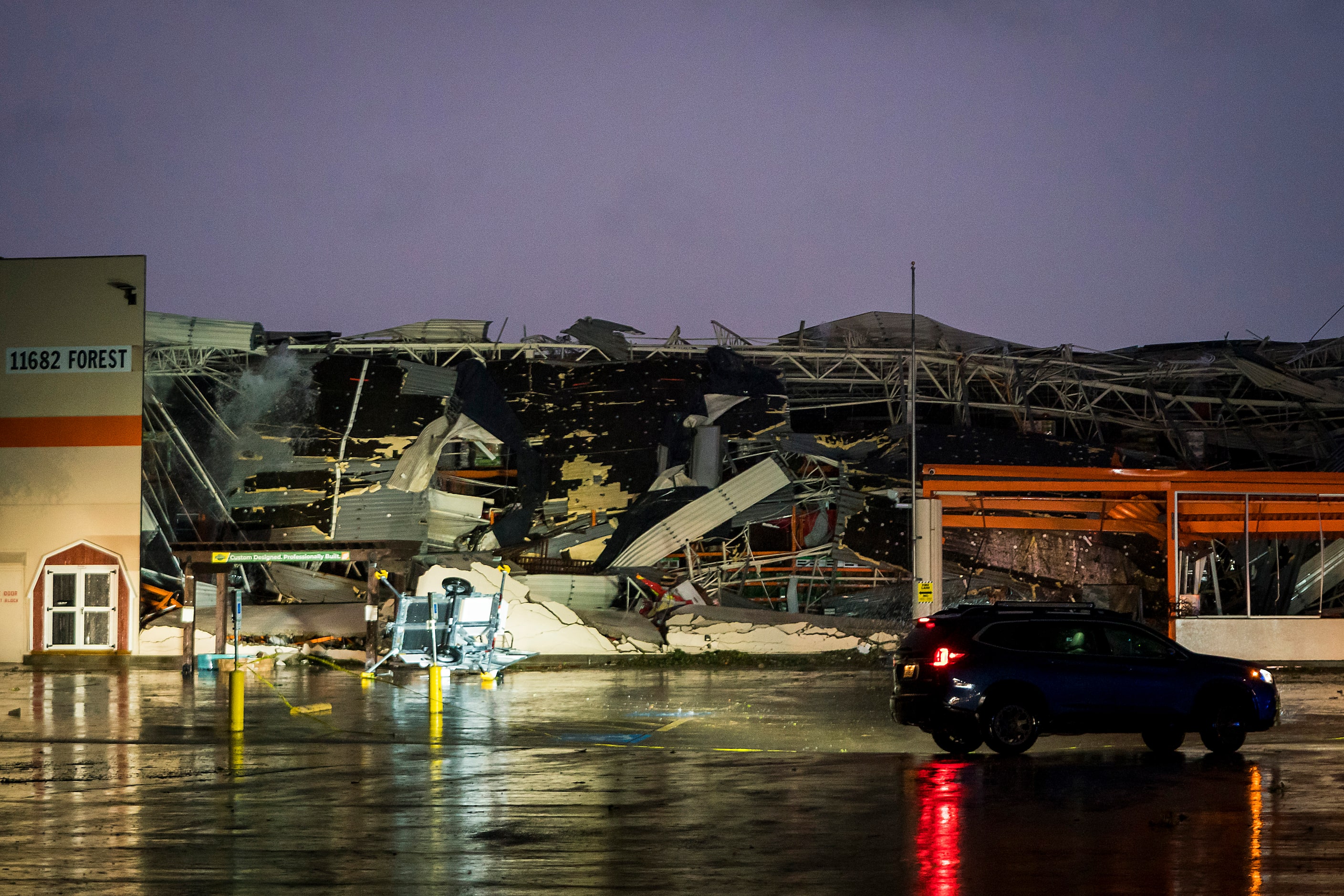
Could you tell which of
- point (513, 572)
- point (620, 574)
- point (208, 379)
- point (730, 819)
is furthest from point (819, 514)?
point (730, 819)

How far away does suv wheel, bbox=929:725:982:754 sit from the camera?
542 inches

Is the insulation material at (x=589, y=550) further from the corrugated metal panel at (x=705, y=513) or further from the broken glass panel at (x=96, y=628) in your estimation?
the broken glass panel at (x=96, y=628)

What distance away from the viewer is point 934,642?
46.5 ft

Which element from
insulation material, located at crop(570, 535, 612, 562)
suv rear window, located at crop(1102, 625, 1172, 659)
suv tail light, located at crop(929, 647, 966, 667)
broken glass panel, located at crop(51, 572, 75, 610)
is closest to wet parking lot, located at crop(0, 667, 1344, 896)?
suv tail light, located at crop(929, 647, 966, 667)

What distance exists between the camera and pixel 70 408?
30.7 metres

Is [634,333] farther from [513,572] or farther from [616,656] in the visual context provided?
[616,656]

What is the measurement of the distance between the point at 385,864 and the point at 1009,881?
381cm

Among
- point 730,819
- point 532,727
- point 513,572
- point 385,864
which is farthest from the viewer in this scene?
point 513,572

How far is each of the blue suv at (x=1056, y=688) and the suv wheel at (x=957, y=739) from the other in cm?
1

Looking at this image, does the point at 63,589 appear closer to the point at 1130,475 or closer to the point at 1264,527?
the point at 1130,475

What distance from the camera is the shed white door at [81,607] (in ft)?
97.8

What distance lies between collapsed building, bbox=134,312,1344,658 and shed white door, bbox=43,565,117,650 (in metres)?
2.93

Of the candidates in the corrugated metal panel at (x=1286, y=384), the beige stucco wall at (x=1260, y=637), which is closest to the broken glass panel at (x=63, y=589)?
the beige stucco wall at (x=1260, y=637)

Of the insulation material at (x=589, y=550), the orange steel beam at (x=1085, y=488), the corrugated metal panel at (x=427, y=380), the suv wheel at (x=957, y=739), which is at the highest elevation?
the corrugated metal panel at (x=427, y=380)
